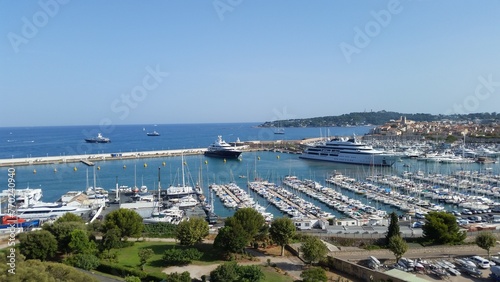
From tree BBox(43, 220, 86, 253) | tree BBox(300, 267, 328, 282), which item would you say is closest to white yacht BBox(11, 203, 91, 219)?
tree BBox(43, 220, 86, 253)

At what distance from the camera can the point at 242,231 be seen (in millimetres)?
12297

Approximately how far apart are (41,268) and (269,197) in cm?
1674

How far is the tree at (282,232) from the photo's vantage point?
12.6 meters

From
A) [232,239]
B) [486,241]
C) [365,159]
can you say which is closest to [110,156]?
[365,159]

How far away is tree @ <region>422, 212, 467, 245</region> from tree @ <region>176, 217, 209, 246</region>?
7.68 m

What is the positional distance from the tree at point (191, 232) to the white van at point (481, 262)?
27.0 feet

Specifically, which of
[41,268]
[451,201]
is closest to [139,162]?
[451,201]

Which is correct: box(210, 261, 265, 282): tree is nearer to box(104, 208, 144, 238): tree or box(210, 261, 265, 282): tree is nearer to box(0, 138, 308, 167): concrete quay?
box(104, 208, 144, 238): tree

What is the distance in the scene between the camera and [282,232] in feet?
41.2

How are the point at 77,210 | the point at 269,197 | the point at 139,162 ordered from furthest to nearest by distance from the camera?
1. the point at 139,162
2. the point at 269,197
3. the point at 77,210

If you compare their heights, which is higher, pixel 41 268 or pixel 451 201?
pixel 41 268

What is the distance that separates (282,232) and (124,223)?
5411mm

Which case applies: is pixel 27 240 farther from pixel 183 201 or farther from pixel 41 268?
pixel 183 201

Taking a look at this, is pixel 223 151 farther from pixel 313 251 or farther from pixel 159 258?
pixel 313 251
